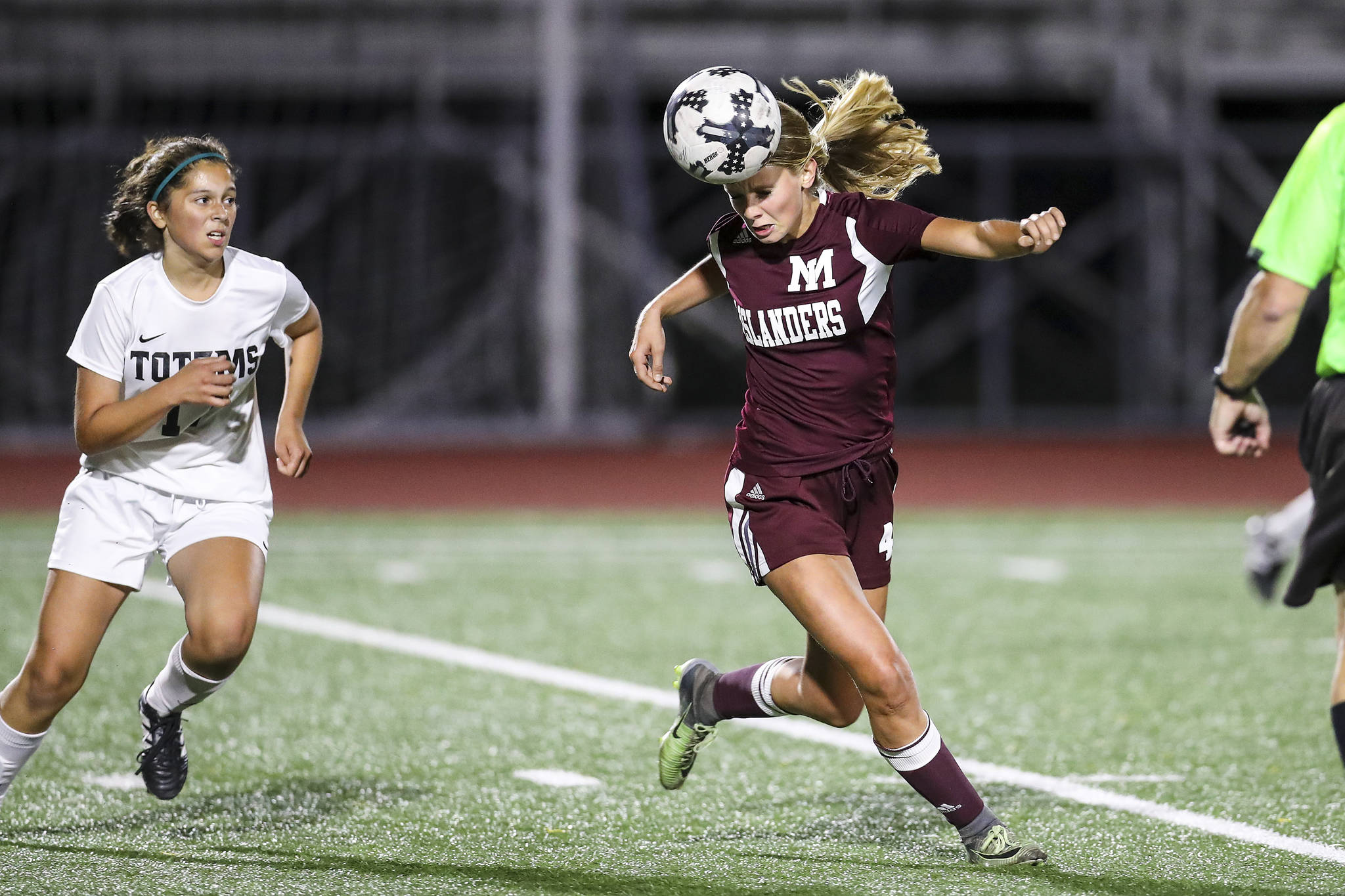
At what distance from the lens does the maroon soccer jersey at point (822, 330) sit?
4199mm

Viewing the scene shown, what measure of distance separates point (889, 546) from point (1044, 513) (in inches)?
368

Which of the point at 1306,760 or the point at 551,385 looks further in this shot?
the point at 551,385

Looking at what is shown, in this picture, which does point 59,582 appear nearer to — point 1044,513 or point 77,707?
point 77,707

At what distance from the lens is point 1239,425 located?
402 centimetres

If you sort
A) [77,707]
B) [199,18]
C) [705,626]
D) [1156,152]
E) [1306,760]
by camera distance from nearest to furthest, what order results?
[1306,760], [77,707], [705,626], [1156,152], [199,18]

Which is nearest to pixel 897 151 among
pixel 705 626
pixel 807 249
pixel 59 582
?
pixel 807 249

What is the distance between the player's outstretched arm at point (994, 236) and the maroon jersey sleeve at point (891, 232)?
0.03m

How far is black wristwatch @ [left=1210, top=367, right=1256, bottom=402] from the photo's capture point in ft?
12.8

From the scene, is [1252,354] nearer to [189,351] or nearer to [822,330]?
[822,330]

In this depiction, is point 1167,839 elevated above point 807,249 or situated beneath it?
situated beneath

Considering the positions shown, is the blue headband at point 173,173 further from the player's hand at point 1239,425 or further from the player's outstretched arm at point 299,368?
the player's hand at point 1239,425

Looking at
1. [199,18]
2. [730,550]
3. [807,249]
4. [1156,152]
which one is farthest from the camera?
[199,18]

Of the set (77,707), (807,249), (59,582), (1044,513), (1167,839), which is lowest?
(1044,513)

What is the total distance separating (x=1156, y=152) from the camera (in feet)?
57.4
